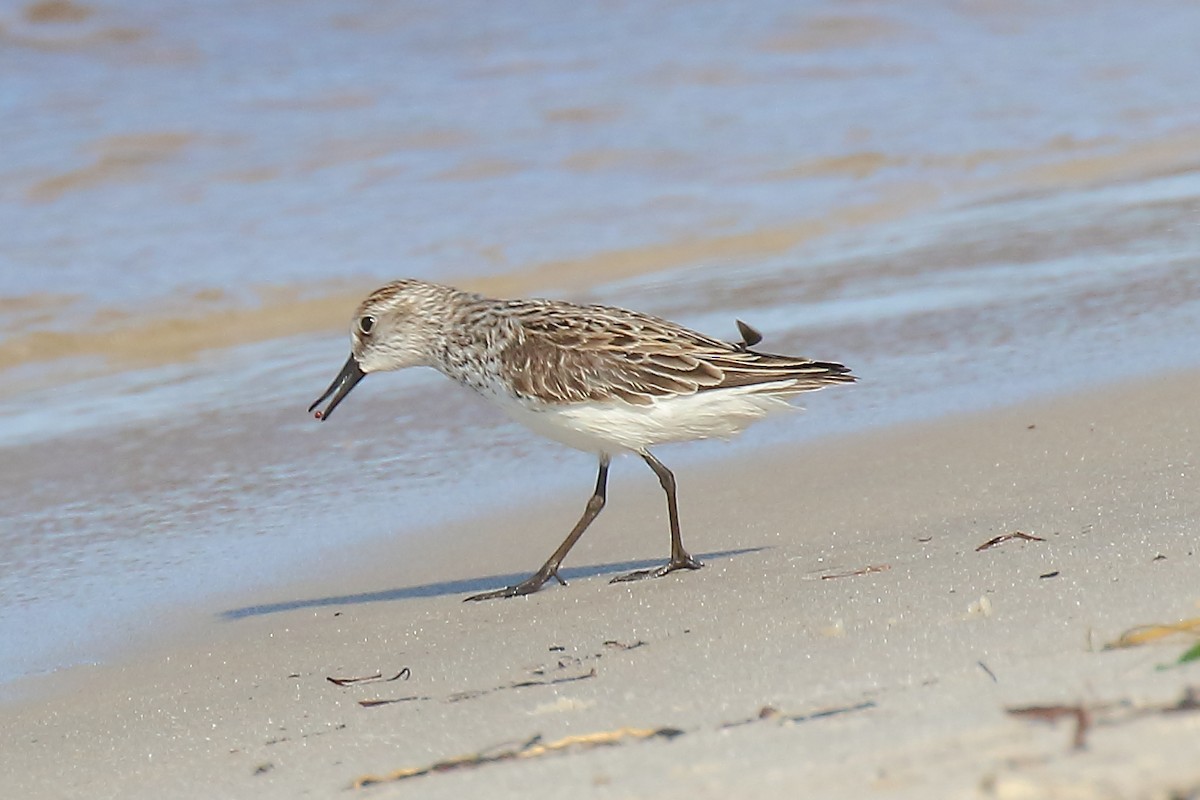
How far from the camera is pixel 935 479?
573 centimetres

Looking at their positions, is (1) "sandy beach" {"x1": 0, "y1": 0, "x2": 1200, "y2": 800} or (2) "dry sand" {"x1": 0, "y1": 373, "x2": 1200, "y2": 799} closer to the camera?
(2) "dry sand" {"x1": 0, "y1": 373, "x2": 1200, "y2": 799}

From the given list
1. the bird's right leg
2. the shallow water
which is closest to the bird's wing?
the bird's right leg

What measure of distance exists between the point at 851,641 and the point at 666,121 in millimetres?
9815

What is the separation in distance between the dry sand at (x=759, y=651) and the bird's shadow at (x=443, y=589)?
0.06 feet

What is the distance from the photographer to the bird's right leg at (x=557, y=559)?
516 cm

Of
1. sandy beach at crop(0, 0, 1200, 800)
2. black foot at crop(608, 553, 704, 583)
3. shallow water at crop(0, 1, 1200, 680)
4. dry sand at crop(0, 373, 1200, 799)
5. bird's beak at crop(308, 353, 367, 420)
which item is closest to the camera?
dry sand at crop(0, 373, 1200, 799)

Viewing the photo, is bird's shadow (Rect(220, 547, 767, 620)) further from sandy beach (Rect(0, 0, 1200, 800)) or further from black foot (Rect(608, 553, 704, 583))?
black foot (Rect(608, 553, 704, 583))

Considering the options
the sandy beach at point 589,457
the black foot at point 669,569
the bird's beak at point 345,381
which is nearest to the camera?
the sandy beach at point 589,457

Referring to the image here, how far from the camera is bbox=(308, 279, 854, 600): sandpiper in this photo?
5137 millimetres

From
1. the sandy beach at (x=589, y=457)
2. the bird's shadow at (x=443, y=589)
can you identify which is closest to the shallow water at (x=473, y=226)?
the sandy beach at (x=589, y=457)

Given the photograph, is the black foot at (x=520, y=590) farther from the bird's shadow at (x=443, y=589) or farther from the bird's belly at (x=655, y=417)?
the bird's belly at (x=655, y=417)

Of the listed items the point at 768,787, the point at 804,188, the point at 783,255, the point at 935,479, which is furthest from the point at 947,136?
the point at 768,787

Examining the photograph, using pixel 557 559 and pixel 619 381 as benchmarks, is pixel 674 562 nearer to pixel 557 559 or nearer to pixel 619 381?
pixel 557 559

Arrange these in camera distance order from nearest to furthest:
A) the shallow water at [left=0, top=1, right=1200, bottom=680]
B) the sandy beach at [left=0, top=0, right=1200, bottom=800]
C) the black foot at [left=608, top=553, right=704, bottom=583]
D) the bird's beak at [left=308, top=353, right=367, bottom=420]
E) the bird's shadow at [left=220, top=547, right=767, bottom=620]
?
the sandy beach at [left=0, top=0, right=1200, bottom=800]
the black foot at [left=608, top=553, right=704, bottom=583]
the bird's shadow at [left=220, top=547, right=767, bottom=620]
the bird's beak at [left=308, top=353, right=367, bottom=420]
the shallow water at [left=0, top=1, right=1200, bottom=680]
